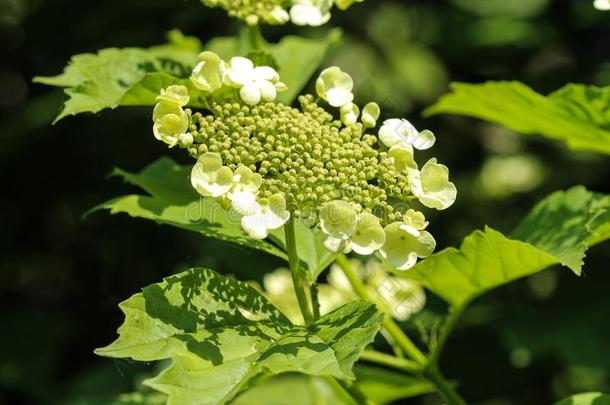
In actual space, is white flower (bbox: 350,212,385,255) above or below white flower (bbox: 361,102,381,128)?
below

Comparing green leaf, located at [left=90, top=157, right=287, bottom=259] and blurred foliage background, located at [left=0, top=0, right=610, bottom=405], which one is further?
blurred foliage background, located at [left=0, top=0, right=610, bottom=405]

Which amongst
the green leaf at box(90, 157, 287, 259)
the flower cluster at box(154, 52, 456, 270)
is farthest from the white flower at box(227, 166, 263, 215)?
the green leaf at box(90, 157, 287, 259)

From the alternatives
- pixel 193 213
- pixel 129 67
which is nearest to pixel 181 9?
pixel 129 67

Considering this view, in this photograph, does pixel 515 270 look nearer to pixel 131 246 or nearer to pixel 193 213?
pixel 193 213

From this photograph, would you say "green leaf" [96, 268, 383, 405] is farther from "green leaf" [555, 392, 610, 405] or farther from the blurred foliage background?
the blurred foliage background

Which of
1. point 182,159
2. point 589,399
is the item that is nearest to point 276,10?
point 589,399

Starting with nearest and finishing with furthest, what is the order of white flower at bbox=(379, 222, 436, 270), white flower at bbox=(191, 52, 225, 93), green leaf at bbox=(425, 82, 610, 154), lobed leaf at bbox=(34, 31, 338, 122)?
white flower at bbox=(379, 222, 436, 270) < white flower at bbox=(191, 52, 225, 93) < lobed leaf at bbox=(34, 31, 338, 122) < green leaf at bbox=(425, 82, 610, 154)

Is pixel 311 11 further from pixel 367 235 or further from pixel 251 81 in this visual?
pixel 367 235
